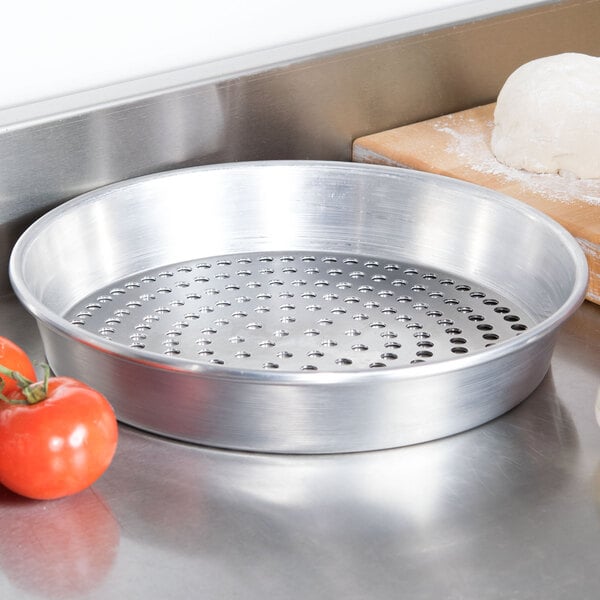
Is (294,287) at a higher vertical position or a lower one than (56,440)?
lower

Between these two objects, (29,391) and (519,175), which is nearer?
(29,391)

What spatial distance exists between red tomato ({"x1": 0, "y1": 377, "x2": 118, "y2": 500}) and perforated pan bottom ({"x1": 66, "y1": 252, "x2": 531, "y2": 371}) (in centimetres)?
20

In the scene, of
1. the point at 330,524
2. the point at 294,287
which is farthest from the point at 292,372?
the point at 294,287

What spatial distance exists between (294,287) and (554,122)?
363mm

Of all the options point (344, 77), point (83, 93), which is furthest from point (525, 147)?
point (83, 93)

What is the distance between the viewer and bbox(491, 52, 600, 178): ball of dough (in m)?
1.16

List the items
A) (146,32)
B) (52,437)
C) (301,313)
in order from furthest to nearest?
1. (146,32)
2. (301,313)
3. (52,437)

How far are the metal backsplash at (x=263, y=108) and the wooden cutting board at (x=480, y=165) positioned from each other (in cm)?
3

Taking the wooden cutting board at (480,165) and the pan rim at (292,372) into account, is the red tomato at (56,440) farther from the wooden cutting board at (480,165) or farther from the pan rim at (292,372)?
the wooden cutting board at (480,165)

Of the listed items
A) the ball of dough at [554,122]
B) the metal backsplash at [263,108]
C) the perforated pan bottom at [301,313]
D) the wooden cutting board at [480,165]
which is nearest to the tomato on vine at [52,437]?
the perforated pan bottom at [301,313]

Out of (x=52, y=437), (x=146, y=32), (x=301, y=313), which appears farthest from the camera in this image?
(x=146, y=32)

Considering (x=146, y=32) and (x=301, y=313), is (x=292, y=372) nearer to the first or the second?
(x=301, y=313)

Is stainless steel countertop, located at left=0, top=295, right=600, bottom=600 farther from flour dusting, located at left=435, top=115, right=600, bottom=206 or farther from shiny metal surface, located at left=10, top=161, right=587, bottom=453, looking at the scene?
flour dusting, located at left=435, top=115, right=600, bottom=206

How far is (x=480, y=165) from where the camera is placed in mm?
1170
